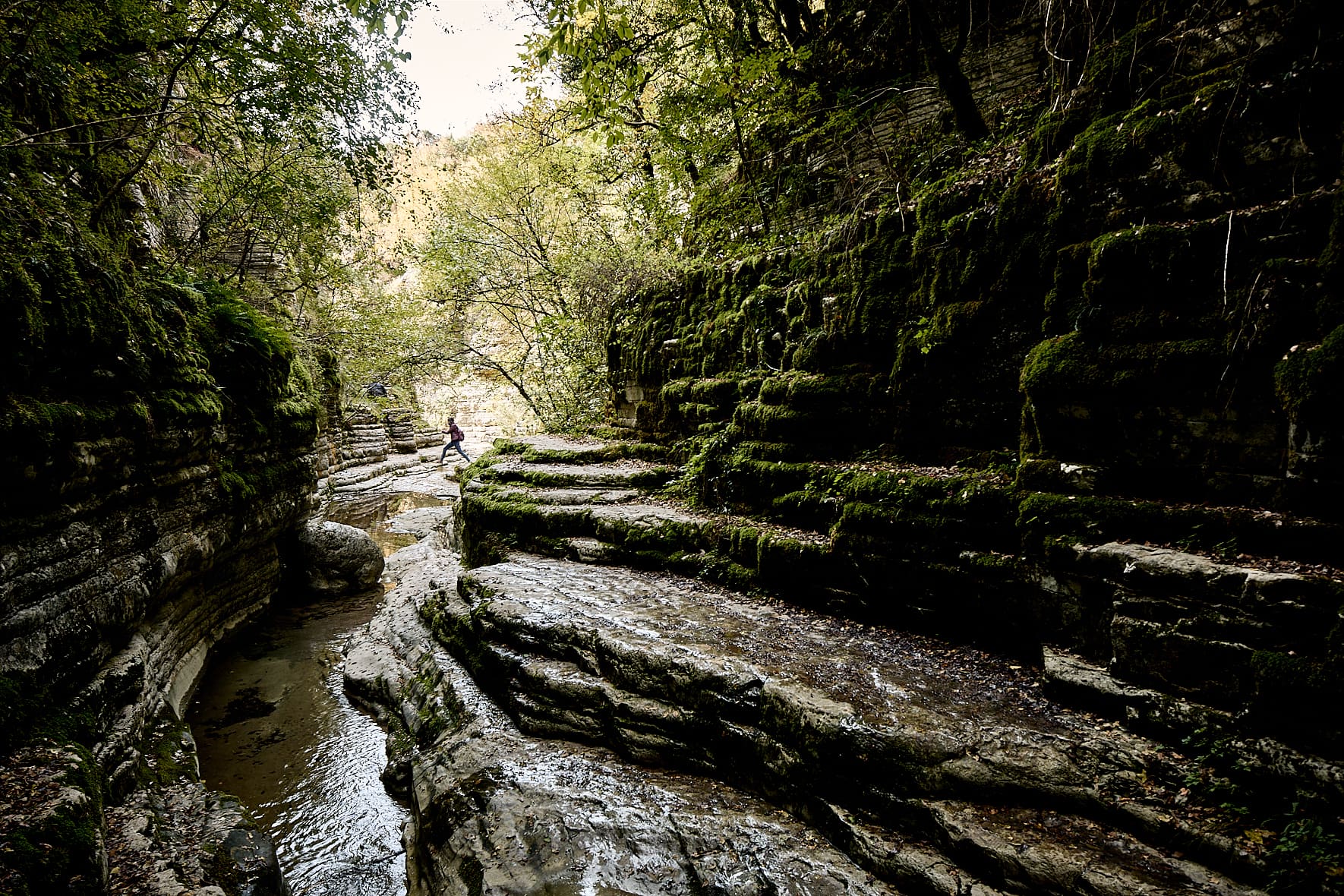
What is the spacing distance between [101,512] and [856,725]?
675cm

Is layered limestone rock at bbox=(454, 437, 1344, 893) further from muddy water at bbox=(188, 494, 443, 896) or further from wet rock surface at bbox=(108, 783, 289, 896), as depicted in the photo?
wet rock surface at bbox=(108, 783, 289, 896)

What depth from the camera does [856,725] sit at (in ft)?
11.3

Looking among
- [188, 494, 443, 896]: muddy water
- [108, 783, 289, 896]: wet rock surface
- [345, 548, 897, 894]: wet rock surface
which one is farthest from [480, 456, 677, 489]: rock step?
[108, 783, 289, 896]: wet rock surface

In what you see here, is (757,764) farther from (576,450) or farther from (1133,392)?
(576,450)

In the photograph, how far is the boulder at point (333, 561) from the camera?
34.5 feet

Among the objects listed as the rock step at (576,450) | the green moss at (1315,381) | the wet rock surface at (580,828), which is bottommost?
the wet rock surface at (580,828)

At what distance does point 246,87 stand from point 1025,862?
33.1 ft

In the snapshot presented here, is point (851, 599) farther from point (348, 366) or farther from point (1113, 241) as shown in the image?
point (348, 366)

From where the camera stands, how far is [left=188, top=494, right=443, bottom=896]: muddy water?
4.67 meters

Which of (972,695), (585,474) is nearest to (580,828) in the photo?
(972,695)

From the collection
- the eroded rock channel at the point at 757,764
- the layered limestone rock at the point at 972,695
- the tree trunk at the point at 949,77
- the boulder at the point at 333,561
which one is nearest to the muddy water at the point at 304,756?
the eroded rock channel at the point at 757,764

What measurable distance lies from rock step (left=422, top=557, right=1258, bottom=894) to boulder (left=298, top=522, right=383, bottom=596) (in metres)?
6.04

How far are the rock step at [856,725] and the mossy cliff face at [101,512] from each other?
2.97m

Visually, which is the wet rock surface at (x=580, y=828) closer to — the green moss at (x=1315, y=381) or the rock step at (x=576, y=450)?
the green moss at (x=1315, y=381)
